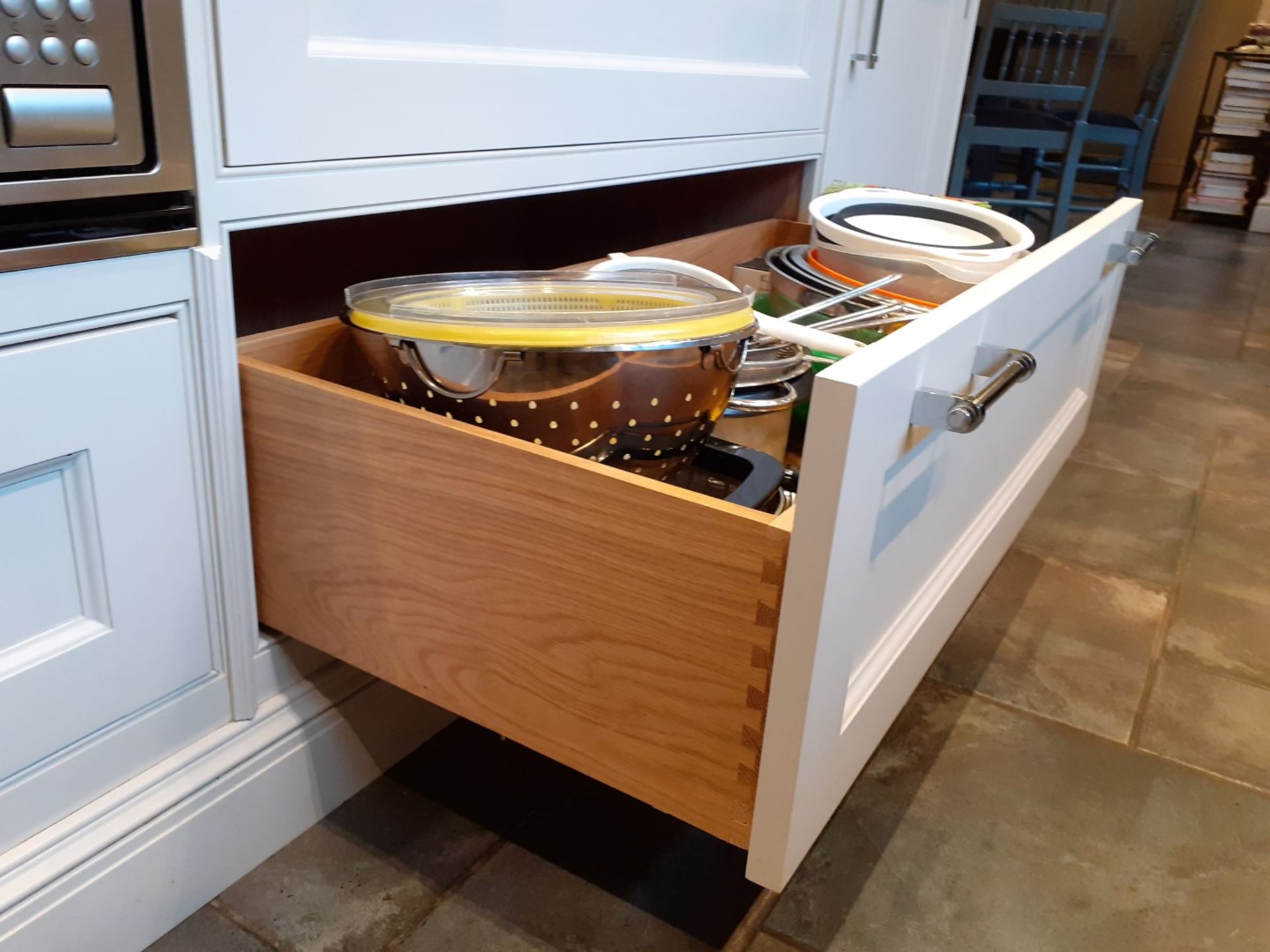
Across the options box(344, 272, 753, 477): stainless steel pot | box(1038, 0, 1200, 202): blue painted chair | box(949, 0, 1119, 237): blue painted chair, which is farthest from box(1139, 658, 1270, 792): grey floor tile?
box(1038, 0, 1200, 202): blue painted chair

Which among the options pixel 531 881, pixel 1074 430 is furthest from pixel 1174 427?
pixel 531 881

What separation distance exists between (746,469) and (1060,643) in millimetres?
665

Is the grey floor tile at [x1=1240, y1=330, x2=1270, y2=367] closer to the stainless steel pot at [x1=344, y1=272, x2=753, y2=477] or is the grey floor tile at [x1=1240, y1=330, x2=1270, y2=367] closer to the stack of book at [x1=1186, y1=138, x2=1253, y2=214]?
the stack of book at [x1=1186, y1=138, x2=1253, y2=214]

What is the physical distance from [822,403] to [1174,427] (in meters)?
1.72

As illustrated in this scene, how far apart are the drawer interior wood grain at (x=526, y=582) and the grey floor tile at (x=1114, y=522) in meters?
0.98

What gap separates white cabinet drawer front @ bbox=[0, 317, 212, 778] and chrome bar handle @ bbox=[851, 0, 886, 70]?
3.13 feet

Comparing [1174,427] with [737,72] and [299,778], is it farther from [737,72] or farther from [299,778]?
[299,778]

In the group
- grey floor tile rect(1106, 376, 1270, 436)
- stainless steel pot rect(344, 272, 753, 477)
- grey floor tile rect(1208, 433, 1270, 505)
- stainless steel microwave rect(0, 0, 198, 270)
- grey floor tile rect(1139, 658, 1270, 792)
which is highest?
stainless steel microwave rect(0, 0, 198, 270)

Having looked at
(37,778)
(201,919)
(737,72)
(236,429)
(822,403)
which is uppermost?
(737,72)

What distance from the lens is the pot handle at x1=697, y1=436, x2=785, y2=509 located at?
2.04ft

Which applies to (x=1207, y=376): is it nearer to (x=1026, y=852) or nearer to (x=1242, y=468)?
(x=1242, y=468)

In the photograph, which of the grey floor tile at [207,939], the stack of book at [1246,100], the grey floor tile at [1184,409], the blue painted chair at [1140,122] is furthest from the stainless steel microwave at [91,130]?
the stack of book at [1246,100]

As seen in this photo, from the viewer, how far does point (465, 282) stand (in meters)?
0.75

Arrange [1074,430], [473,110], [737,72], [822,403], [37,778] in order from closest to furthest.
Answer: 1. [822,403]
2. [37,778]
3. [473,110]
4. [737,72]
5. [1074,430]
